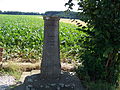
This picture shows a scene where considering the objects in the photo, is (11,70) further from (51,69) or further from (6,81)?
(51,69)

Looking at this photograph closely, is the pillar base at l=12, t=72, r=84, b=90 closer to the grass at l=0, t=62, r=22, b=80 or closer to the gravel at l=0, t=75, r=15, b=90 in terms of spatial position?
the gravel at l=0, t=75, r=15, b=90

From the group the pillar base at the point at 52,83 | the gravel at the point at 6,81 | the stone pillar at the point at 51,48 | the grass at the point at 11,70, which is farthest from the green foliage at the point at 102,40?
the grass at the point at 11,70

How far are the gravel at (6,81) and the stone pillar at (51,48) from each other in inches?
41.3

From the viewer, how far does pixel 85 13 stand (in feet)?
15.6

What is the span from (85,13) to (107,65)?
128cm

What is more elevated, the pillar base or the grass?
the pillar base

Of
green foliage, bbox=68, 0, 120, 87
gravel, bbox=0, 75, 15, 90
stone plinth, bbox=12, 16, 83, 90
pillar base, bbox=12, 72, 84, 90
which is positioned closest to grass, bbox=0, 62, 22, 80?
gravel, bbox=0, 75, 15, 90

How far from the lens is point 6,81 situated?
548 cm

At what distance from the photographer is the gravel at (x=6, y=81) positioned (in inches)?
203

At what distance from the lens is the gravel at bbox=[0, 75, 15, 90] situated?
515cm

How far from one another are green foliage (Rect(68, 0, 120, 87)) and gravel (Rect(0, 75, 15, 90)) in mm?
1876

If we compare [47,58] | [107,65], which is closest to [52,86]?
[47,58]

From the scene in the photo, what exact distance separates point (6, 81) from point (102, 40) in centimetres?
261

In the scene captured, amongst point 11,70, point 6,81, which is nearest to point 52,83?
point 6,81
